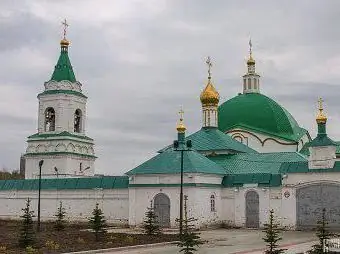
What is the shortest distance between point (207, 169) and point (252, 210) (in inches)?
129

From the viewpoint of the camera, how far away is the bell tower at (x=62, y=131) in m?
43.4

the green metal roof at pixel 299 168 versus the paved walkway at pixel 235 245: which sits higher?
the green metal roof at pixel 299 168

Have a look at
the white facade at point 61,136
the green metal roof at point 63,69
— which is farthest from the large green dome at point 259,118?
the green metal roof at point 63,69

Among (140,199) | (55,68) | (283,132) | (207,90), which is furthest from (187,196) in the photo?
(55,68)

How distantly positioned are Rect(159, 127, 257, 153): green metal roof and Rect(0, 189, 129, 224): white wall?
5.51 meters

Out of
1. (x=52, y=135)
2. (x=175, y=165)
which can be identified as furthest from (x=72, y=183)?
(x=175, y=165)

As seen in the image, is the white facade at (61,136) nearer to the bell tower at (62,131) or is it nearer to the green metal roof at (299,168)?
the bell tower at (62,131)

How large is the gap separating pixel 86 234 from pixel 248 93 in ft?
72.5

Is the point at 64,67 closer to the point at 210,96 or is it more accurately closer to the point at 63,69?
the point at 63,69

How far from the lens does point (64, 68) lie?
148 ft

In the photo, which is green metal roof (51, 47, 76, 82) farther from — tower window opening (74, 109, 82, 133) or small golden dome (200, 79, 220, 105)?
small golden dome (200, 79, 220, 105)

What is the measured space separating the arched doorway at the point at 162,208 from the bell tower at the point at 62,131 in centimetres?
1140

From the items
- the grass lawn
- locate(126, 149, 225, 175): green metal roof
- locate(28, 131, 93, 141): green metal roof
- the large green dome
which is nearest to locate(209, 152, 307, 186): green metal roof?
locate(126, 149, 225, 175): green metal roof

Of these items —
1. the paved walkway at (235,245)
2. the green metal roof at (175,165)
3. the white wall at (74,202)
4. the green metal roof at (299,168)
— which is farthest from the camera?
the white wall at (74,202)
